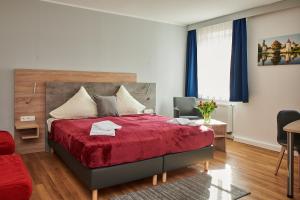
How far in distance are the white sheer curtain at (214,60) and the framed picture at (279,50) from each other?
76cm

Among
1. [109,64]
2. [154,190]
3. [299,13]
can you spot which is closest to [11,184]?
[154,190]

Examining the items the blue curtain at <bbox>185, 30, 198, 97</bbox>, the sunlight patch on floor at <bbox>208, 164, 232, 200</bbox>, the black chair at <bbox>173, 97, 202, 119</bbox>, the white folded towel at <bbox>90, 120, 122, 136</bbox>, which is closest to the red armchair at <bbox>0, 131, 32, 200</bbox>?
the white folded towel at <bbox>90, 120, 122, 136</bbox>

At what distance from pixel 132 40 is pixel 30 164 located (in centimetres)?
314

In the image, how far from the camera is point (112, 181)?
2.65m

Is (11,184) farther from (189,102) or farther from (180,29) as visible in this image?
(180,29)

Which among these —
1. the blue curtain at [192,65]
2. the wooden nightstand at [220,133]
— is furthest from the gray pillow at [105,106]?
the blue curtain at [192,65]

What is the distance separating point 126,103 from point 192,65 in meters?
2.15

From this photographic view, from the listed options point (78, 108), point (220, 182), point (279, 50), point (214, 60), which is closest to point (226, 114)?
point (214, 60)

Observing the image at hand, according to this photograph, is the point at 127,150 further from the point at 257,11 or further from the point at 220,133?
the point at 257,11

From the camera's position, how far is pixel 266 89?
468cm

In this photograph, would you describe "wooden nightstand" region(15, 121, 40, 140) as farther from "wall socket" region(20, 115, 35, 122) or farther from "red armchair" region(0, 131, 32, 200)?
"red armchair" region(0, 131, 32, 200)

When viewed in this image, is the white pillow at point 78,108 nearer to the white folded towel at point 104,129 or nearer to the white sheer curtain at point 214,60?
the white folded towel at point 104,129

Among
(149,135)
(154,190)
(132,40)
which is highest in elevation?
(132,40)

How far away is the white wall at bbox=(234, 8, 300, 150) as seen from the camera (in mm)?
4288
